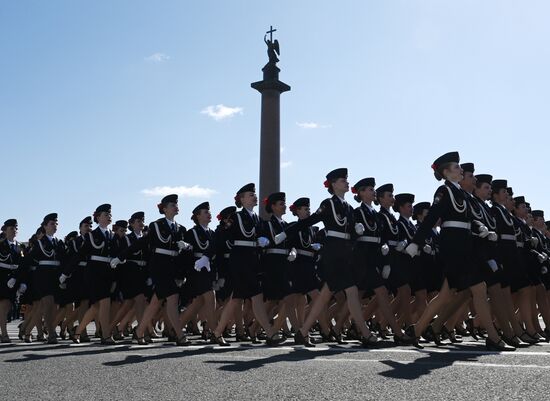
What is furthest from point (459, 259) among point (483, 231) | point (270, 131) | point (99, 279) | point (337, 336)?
point (270, 131)

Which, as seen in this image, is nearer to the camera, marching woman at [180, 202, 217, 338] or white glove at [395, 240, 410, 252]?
white glove at [395, 240, 410, 252]

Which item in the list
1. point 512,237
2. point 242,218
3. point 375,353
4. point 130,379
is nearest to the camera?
point 130,379

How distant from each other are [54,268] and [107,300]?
1.67 meters

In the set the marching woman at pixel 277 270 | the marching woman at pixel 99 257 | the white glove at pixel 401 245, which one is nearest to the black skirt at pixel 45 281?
the marching woman at pixel 99 257

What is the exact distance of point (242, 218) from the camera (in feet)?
32.9

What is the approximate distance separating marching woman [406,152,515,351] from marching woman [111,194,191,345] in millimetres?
3441

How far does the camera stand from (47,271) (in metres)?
12.2

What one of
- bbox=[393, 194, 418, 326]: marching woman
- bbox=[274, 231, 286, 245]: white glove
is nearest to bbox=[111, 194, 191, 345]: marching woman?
bbox=[274, 231, 286, 245]: white glove

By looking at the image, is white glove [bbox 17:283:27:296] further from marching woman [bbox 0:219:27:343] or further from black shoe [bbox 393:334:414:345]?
black shoe [bbox 393:334:414:345]

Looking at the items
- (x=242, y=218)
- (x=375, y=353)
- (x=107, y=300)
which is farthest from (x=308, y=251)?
(x=375, y=353)

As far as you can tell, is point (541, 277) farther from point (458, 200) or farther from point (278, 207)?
point (278, 207)

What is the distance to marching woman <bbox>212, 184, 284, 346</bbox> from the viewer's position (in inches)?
377

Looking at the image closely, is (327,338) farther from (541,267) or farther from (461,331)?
(541,267)

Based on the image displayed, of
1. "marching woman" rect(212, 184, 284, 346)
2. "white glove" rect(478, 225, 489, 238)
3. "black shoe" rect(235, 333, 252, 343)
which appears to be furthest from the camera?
"black shoe" rect(235, 333, 252, 343)
